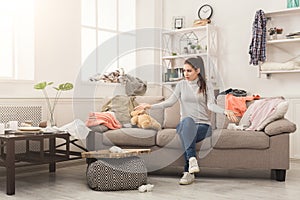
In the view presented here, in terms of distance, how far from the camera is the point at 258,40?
480cm

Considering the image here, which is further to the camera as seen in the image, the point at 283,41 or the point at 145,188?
the point at 283,41

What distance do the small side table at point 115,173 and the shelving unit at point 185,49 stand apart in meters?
2.19

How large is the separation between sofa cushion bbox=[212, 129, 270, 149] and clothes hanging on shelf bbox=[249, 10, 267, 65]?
138cm

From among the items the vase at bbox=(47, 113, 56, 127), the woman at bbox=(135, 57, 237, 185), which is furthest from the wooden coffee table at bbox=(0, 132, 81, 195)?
the woman at bbox=(135, 57, 237, 185)

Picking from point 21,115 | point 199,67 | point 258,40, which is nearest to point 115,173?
point 199,67

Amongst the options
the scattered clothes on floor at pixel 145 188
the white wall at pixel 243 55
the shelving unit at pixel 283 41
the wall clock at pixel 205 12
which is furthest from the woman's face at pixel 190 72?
the wall clock at pixel 205 12

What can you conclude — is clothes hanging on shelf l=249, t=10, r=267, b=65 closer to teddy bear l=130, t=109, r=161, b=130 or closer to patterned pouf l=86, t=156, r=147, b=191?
teddy bear l=130, t=109, r=161, b=130

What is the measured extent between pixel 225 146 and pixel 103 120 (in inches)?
46.6

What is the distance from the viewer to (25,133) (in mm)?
3492

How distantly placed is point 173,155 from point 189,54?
6.34ft

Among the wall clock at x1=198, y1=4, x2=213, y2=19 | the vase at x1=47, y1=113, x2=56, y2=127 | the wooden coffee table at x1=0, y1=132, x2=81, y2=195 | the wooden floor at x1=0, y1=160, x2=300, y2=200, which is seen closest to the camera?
the wooden floor at x1=0, y1=160, x2=300, y2=200

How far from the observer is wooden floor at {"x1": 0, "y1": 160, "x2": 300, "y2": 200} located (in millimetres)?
3102

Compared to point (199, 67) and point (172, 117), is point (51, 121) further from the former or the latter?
point (199, 67)

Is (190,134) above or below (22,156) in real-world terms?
above
